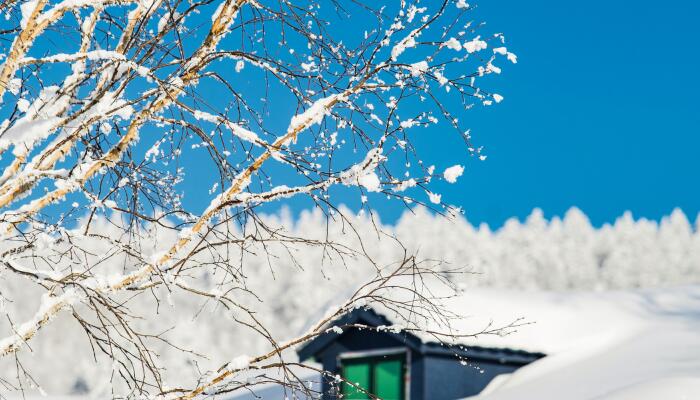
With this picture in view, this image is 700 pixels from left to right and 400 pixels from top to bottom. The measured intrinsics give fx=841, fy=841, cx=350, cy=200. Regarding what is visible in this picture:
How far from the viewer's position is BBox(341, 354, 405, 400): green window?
1565 cm

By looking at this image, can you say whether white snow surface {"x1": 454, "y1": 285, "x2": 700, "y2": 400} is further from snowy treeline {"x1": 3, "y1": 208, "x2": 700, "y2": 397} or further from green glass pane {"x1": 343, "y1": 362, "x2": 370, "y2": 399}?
snowy treeline {"x1": 3, "y1": 208, "x2": 700, "y2": 397}

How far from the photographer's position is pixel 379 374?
15.9 metres

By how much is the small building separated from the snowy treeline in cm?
4716

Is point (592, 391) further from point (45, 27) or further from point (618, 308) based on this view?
point (45, 27)

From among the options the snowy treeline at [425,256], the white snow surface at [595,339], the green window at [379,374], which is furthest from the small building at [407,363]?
the snowy treeline at [425,256]

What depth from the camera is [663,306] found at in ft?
56.5

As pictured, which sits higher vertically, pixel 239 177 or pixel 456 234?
pixel 456 234

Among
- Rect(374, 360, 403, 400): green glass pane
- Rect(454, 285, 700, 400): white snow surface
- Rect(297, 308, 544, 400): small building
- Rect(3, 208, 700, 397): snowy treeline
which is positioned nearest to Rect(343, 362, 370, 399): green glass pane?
Rect(297, 308, 544, 400): small building

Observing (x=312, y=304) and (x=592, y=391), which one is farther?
(x=312, y=304)

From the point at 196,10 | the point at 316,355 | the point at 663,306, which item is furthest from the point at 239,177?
the point at 663,306

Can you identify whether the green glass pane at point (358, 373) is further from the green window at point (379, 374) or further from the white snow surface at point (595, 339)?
the white snow surface at point (595, 339)

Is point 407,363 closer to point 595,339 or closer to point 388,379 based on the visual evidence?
point 388,379

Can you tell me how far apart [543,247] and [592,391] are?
77.2 m

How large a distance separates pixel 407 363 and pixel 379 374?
679 mm
